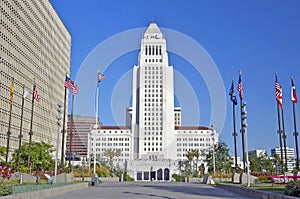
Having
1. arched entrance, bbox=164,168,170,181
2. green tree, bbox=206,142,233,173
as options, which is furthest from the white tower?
green tree, bbox=206,142,233,173

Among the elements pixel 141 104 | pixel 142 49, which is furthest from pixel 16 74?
pixel 142 49

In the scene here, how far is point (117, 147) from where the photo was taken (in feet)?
567

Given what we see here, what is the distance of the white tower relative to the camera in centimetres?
16488

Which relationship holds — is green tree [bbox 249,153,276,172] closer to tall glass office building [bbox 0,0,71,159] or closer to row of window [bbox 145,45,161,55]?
tall glass office building [bbox 0,0,71,159]

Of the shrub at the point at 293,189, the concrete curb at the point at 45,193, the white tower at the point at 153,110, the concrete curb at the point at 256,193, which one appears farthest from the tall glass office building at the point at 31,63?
the shrub at the point at 293,189

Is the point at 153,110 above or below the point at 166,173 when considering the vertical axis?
above

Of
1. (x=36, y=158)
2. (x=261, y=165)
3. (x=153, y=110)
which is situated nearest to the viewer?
(x=36, y=158)

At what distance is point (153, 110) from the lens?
544ft

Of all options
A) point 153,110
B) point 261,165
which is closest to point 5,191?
point 261,165

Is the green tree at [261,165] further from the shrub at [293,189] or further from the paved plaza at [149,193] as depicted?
the shrub at [293,189]

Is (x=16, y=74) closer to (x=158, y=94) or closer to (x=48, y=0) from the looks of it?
(x=48, y=0)

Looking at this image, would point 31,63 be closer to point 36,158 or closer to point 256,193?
point 36,158

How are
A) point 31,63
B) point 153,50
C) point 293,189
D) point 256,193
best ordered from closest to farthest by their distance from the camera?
1. point 293,189
2. point 256,193
3. point 31,63
4. point 153,50

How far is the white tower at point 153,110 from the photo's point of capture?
16488cm
